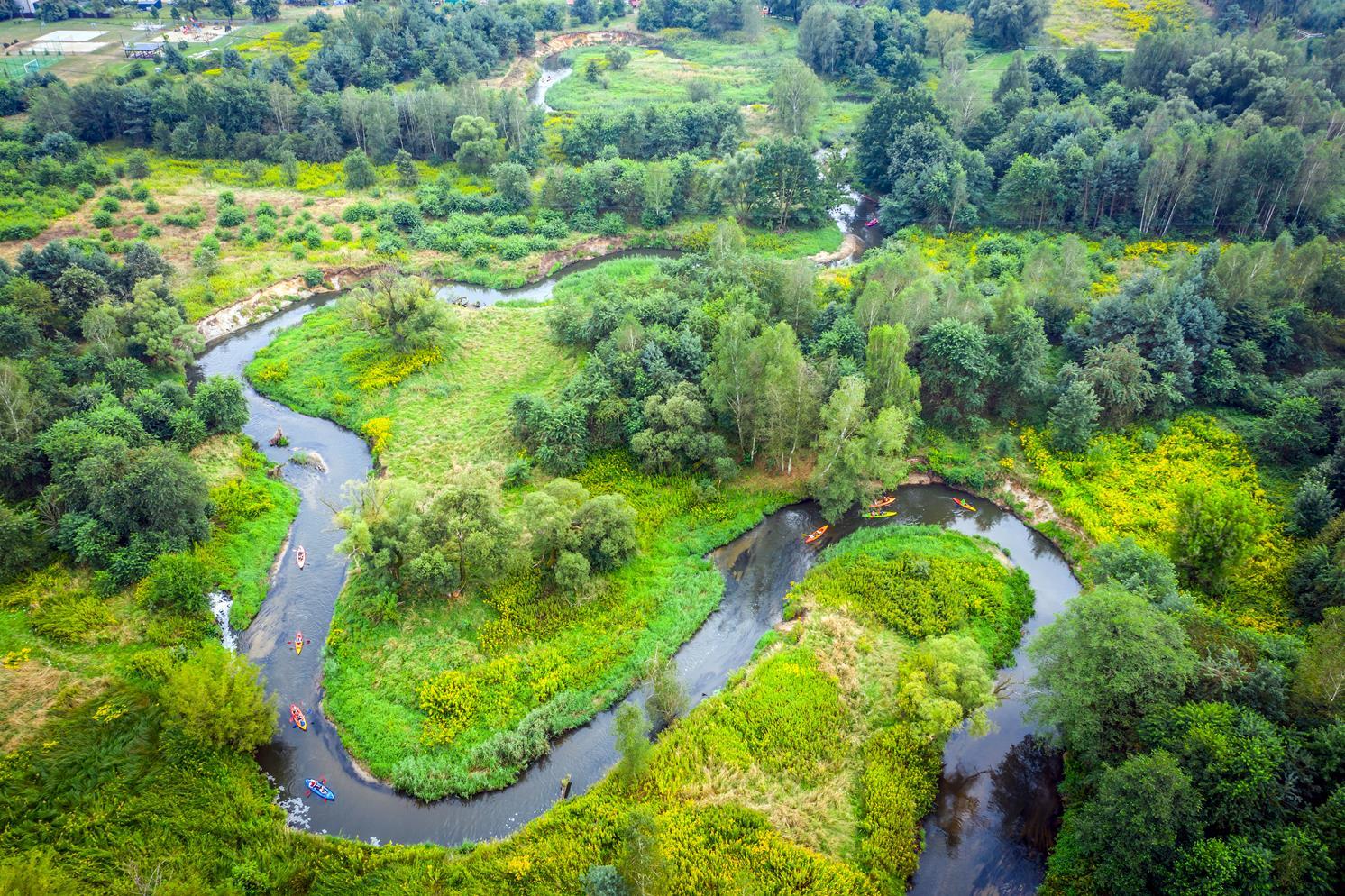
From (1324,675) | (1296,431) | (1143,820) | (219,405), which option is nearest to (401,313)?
(219,405)

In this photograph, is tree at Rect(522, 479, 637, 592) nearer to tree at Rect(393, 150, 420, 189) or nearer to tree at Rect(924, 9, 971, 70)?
tree at Rect(393, 150, 420, 189)

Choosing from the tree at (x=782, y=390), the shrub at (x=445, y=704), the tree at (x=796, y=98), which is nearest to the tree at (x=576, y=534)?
the shrub at (x=445, y=704)

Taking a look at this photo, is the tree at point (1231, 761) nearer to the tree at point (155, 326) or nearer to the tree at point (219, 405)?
the tree at point (219, 405)

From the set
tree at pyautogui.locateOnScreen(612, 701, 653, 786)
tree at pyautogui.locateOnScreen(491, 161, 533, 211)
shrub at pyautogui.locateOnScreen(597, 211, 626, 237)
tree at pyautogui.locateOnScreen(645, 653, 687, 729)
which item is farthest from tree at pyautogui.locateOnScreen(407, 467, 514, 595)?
tree at pyautogui.locateOnScreen(491, 161, 533, 211)

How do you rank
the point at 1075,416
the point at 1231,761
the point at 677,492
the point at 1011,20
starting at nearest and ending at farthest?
the point at 1231,761 → the point at 677,492 → the point at 1075,416 → the point at 1011,20

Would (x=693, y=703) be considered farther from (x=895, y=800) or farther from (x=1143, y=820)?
(x=1143, y=820)

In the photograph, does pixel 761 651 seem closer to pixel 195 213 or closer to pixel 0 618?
pixel 0 618

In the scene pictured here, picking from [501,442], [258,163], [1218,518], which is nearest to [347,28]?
[258,163]
